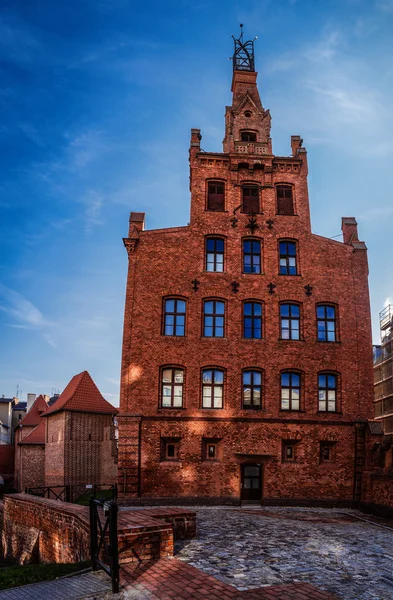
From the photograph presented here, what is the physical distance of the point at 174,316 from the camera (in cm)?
2350

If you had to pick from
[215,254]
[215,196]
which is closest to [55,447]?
[215,254]

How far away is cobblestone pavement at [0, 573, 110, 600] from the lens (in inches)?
309

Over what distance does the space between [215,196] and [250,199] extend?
1765 mm

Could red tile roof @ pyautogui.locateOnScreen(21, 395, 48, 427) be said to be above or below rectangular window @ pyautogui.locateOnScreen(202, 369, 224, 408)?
below

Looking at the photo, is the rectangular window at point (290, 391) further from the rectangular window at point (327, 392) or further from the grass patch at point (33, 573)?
the grass patch at point (33, 573)

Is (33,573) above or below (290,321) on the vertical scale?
below

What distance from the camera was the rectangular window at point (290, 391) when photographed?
23.0 m

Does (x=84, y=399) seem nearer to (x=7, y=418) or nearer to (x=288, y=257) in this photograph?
(x=288, y=257)

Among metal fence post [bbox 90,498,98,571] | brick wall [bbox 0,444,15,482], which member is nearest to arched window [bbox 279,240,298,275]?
metal fence post [bbox 90,498,98,571]

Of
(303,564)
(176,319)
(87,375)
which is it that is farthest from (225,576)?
(87,375)

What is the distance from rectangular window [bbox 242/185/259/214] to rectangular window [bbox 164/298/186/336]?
231 inches

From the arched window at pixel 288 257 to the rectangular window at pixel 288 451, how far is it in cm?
787

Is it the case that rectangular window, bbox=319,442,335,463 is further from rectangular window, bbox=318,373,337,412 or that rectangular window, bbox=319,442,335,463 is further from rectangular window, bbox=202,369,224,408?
rectangular window, bbox=202,369,224,408

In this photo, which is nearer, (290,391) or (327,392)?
(290,391)
